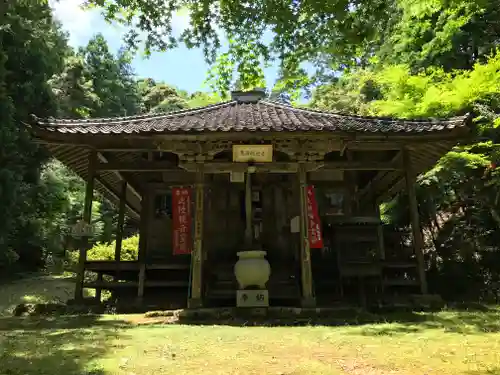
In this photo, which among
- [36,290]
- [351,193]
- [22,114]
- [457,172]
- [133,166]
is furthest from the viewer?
[22,114]

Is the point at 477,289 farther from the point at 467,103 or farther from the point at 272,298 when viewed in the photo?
the point at 272,298

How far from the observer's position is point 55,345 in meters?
6.08

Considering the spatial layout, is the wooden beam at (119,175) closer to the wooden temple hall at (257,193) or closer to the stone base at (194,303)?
the wooden temple hall at (257,193)

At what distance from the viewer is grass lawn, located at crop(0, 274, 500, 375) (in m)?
4.85

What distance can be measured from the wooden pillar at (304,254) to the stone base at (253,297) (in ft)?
2.88

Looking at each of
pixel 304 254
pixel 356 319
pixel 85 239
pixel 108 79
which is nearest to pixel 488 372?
pixel 356 319

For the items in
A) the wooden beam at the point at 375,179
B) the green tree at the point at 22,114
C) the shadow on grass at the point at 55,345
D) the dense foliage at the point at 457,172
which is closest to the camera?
the shadow on grass at the point at 55,345

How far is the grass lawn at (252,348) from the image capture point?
15.9 feet

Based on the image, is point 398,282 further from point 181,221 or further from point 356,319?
point 181,221

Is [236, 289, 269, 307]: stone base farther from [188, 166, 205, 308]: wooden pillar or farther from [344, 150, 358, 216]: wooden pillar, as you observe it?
[344, 150, 358, 216]: wooden pillar

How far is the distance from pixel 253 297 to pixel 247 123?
4.22 m

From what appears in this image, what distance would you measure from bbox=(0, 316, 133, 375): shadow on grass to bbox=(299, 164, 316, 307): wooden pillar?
3.91 metres

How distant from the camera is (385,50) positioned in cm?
2211

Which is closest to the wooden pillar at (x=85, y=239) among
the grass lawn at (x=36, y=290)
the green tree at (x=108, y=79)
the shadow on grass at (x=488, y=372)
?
the grass lawn at (x=36, y=290)
